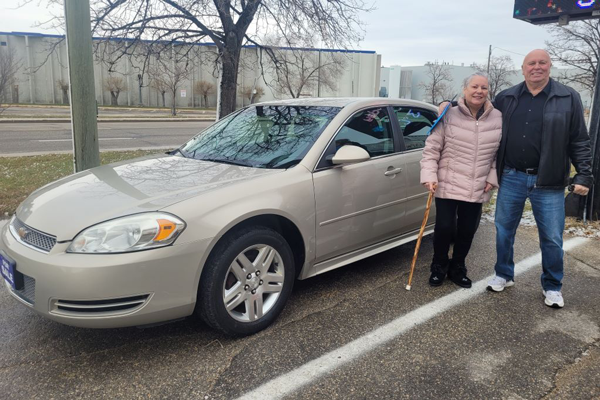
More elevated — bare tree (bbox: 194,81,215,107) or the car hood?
bare tree (bbox: 194,81,215,107)

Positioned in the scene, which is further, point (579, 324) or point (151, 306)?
point (579, 324)

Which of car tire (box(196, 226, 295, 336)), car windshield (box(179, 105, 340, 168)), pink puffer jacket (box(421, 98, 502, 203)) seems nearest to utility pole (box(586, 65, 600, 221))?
pink puffer jacket (box(421, 98, 502, 203))

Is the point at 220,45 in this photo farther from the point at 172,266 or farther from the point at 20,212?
the point at 172,266

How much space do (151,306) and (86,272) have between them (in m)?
0.40

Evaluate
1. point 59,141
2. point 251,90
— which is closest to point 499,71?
point 251,90

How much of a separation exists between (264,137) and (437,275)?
73.9 inches

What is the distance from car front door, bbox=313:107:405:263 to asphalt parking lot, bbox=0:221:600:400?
0.51 metres

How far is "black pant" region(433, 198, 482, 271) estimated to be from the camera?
3837 mm

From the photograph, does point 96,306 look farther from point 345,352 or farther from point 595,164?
point 595,164

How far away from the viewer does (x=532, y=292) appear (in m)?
3.88

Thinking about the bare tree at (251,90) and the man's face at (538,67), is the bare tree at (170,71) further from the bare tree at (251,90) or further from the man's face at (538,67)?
the bare tree at (251,90)

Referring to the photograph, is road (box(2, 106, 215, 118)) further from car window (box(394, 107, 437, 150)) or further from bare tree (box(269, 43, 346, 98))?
car window (box(394, 107, 437, 150))

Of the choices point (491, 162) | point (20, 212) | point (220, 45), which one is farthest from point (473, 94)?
point (220, 45)

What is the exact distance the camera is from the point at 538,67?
3.37 m
